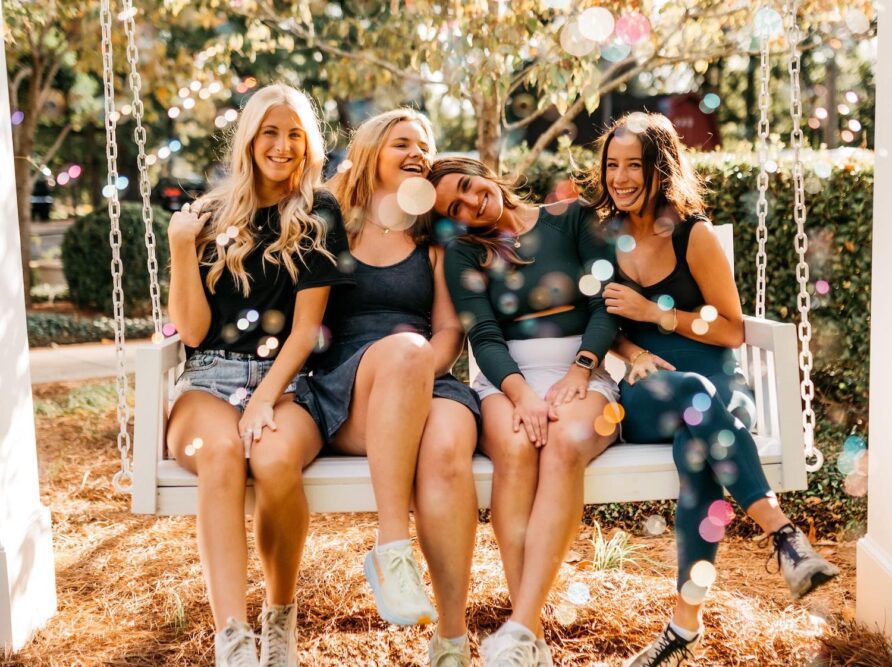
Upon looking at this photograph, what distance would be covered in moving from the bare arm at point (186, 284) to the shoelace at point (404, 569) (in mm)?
826

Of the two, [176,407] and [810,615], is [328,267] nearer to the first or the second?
[176,407]

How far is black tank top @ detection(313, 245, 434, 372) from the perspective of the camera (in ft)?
8.48

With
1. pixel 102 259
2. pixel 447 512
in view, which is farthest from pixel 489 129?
pixel 102 259

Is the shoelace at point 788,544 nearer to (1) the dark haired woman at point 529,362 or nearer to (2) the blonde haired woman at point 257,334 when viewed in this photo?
(1) the dark haired woman at point 529,362

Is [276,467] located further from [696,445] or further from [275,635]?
[696,445]

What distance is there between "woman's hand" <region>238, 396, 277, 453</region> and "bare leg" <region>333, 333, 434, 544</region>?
206 mm

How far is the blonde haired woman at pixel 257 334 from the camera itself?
2164mm

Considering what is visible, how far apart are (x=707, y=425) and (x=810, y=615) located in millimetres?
1063

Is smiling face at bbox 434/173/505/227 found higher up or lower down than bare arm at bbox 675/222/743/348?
higher up

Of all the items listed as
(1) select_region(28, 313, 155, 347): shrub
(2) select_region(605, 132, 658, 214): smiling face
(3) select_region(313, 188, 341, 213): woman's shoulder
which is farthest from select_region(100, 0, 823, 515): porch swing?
(1) select_region(28, 313, 155, 347): shrub

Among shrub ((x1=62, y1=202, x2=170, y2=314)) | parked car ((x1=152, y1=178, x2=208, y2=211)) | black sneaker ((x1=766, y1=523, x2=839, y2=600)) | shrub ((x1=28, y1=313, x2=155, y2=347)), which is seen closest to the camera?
black sneaker ((x1=766, y1=523, x2=839, y2=600))

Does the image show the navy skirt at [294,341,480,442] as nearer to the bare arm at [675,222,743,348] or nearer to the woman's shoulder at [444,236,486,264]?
the woman's shoulder at [444,236,486,264]

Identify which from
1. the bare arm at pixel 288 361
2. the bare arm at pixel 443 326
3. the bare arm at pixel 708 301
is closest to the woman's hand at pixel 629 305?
the bare arm at pixel 708 301

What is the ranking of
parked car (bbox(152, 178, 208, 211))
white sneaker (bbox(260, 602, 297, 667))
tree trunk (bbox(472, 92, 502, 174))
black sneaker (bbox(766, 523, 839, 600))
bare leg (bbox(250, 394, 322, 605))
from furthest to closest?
parked car (bbox(152, 178, 208, 211)) → tree trunk (bbox(472, 92, 502, 174)) → white sneaker (bbox(260, 602, 297, 667)) → bare leg (bbox(250, 394, 322, 605)) → black sneaker (bbox(766, 523, 839, 600))
